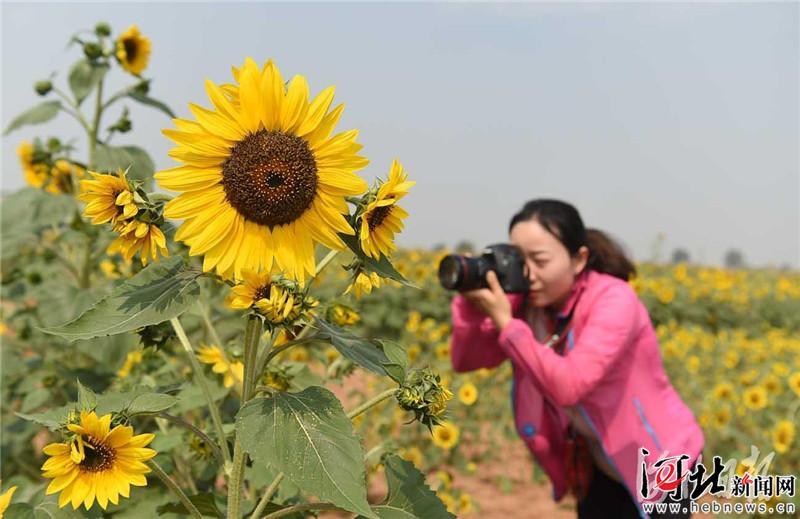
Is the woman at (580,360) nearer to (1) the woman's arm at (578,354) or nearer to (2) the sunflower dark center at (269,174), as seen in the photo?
(1) the woman's arm at (578,354)

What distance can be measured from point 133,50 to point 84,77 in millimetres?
187

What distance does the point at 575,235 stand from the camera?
6.97 feet

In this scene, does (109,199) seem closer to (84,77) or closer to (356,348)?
(356,348)

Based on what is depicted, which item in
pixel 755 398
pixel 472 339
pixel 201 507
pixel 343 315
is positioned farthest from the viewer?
pixel 755 398

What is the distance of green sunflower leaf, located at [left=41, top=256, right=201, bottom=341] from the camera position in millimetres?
789

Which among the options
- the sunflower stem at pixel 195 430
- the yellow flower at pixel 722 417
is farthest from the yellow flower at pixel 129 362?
the yellow flower at pixel 722 417

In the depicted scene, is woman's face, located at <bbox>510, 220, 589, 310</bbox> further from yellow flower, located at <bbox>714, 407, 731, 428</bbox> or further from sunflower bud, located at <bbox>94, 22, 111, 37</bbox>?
yellow flower, located at <bbox>714, 407, 731, 428</bbox>

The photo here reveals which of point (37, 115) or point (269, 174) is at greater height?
point (37, 115)

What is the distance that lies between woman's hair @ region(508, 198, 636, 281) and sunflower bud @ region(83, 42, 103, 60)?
137cm

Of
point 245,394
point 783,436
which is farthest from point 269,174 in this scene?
point 783,436

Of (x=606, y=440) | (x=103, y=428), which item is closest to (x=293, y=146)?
(x=103, y=428)

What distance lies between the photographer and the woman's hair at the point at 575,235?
6.89ft

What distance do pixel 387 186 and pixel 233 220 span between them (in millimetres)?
188

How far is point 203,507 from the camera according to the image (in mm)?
975
